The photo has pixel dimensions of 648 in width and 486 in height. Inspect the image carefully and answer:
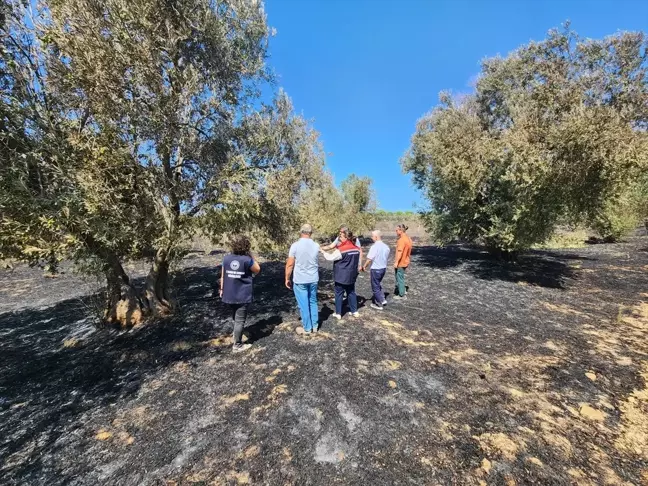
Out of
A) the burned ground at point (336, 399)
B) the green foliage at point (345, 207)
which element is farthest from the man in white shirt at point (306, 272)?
the green foliage at point (345, 207)

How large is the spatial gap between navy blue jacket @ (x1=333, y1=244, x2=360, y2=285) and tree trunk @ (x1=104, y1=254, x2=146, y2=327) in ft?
16.3

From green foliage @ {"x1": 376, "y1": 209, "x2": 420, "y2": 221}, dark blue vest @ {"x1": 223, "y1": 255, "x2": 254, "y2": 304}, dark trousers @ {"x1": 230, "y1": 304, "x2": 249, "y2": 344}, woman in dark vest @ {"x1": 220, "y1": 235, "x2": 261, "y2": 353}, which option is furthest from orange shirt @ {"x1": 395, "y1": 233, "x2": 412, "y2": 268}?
green foliage @ {"x1": 376, "y1": 209, "x2": 420, "y2": 221}

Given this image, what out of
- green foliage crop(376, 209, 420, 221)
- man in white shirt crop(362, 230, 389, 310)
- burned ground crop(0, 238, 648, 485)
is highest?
green foliage crop(376, 209, 420, 221)

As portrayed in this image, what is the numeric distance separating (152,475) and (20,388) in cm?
406

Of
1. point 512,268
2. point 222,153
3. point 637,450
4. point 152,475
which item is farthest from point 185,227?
point 512,268

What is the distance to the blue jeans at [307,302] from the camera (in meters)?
7.26

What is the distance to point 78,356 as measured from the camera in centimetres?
707

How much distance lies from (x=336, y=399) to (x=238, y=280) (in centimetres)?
277

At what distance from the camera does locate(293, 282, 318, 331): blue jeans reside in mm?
7262

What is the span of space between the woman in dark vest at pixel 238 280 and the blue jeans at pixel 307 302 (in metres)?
1.19

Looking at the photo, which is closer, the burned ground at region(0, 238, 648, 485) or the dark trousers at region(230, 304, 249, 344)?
the burned ground at region(0, 238, 648, 485)

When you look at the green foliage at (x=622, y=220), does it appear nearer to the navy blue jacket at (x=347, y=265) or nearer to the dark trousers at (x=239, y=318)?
the navy blue jacket at (x=347, y=265)

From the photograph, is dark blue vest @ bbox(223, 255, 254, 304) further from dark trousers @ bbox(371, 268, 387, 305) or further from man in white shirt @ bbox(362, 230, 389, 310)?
dark trousers @ bbox(371, 268, 387, 305)

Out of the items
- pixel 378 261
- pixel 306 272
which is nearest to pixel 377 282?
pixel 378 261
